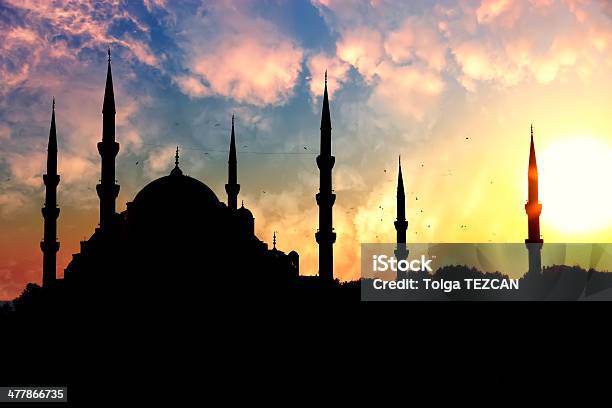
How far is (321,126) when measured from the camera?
118 feet

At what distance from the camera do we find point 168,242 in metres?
35.5

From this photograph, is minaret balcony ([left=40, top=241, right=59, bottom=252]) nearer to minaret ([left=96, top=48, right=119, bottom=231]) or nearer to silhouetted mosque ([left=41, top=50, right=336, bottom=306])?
silhouetted mosque ([left=41, top=50, right=336, bottom=306])

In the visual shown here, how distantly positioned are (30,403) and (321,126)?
1923 centimetres

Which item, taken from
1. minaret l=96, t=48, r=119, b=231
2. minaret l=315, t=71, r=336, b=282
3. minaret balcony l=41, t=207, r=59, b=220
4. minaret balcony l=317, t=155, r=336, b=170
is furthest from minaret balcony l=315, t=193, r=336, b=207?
minaret balcony l=41, t=207, r=59, b=220

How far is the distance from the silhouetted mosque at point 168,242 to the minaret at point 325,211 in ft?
0.15

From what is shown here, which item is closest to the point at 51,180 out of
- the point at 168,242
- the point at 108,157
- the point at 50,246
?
the point at 50,246

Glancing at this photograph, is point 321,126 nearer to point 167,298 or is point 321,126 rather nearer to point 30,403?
point 167,298

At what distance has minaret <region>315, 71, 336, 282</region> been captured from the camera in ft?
115

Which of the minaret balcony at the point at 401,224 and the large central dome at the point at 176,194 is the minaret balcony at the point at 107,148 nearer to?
the large central dome at the point at 176,194

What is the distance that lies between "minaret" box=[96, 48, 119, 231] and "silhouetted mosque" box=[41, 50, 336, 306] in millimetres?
45

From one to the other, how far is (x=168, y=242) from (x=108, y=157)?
4.77 metres

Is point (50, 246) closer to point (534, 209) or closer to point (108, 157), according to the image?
point (108, 157)

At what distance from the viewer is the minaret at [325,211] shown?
1374 inches

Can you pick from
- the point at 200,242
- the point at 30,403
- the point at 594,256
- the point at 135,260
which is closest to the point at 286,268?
the point at 200,242
